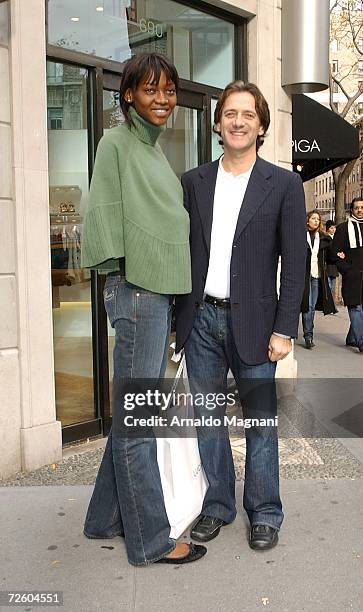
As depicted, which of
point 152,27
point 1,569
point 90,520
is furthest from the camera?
point 152,27

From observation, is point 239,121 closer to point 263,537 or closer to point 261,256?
point 261,256

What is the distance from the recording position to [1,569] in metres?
3.09

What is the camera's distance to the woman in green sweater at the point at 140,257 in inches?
110

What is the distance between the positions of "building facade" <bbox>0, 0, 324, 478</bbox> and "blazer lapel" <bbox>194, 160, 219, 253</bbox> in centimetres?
150

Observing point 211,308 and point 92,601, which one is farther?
point 211,308

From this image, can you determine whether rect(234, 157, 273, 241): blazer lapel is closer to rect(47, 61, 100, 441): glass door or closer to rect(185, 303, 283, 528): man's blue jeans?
rect(185, 303, 283, 528): man's blue jeans

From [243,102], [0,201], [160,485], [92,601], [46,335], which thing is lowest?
[92,601]

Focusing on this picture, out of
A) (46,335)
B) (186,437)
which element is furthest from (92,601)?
(46,335)

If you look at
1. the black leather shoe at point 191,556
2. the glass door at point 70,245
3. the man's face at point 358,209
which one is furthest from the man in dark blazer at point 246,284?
the man's face at point 358,209

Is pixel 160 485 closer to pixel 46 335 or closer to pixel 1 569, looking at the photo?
pixel 1 569

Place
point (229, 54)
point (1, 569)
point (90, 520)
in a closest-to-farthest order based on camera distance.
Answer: point (1, 569), point (90, 520), point (229, 54)

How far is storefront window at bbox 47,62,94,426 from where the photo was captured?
4.95m

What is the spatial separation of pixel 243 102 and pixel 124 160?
67 cm

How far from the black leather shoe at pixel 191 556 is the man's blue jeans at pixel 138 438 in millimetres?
43
